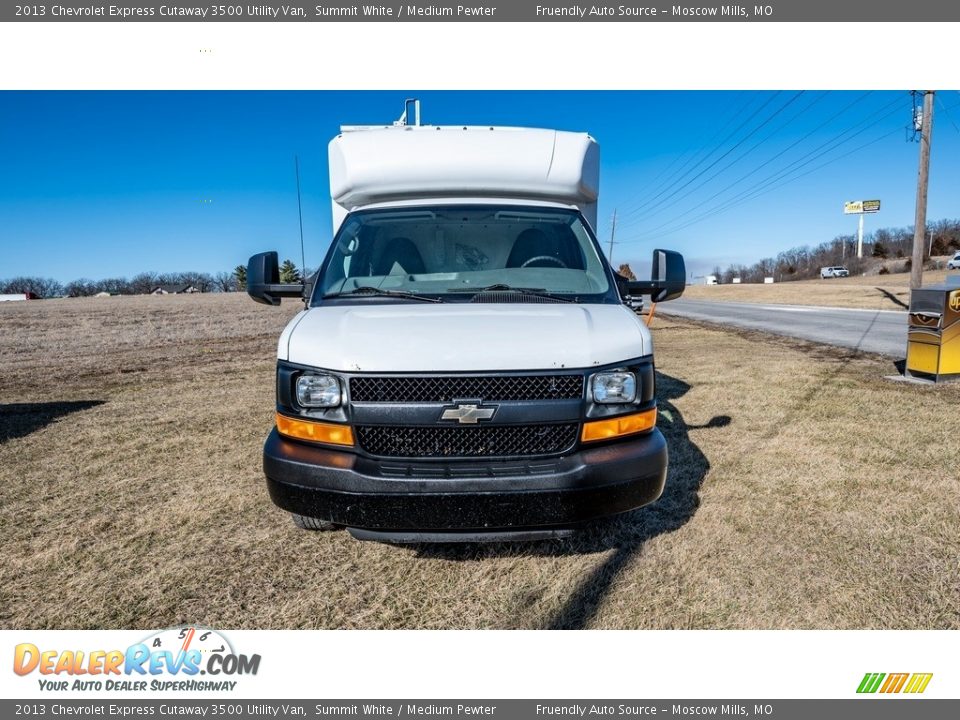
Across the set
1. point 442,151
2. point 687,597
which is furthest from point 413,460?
point 442,151

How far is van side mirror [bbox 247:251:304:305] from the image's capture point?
13.1 ft

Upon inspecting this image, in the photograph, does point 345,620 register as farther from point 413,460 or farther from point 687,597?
point 687,597

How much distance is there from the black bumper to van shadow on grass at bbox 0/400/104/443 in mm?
5270

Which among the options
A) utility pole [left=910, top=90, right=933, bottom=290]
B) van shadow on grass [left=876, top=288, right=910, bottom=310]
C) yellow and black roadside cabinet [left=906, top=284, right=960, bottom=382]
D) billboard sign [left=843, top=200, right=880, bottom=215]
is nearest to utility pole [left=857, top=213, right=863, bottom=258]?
billboard sign [left=843, top=200, right=880, bottom=215]

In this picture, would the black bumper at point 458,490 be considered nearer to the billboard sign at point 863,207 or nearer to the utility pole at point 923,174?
the utility pole at point 923,174

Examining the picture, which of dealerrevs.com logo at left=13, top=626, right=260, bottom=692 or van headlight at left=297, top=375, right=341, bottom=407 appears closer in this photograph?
dealerrevs.com logo at left=13, top=626, right=260, bottom=692

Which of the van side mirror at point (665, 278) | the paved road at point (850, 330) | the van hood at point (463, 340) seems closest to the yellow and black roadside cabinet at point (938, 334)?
the paved road at point (850, 330)

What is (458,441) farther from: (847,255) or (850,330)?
(847,255)

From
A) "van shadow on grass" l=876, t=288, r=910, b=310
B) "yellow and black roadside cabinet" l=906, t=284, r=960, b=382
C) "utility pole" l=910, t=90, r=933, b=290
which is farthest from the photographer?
"van shadow on grass" l=876, t=288, r=910, b=310

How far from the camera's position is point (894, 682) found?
2.53 metres

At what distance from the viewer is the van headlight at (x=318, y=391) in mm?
2789

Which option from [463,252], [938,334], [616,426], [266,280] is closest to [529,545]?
[616,426]

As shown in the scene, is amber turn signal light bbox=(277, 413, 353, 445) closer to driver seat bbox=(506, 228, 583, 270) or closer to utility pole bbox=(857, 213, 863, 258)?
driver seat bbox=(506, 228, 583, 270)

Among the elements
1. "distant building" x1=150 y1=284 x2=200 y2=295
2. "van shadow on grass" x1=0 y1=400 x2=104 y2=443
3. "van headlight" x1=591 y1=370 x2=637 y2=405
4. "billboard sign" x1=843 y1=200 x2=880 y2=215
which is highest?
"billboard sign" x1=843 y1=200 x2=880 y2=215
